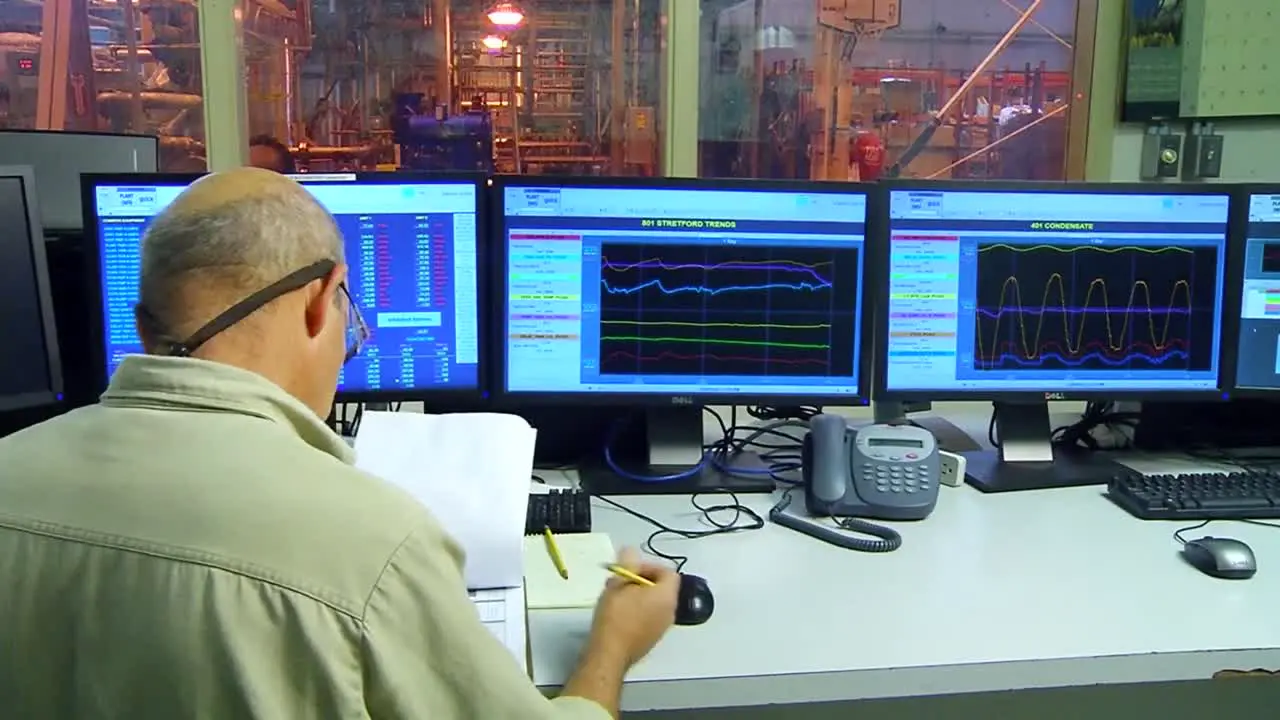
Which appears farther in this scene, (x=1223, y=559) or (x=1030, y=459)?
(x=1030, y=459)

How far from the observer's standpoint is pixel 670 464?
72.3 inches

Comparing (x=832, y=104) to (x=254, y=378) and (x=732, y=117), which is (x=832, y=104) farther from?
(x=254, y=378)

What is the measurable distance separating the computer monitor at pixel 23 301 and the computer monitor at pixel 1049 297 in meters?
1.32

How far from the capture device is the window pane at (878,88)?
12.1 ft

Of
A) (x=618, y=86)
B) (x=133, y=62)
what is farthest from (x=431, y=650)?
(x=133, y=62)

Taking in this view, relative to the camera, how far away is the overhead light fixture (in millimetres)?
3660

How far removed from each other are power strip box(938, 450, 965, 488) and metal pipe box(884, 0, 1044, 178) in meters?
2.24

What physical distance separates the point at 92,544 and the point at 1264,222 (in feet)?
6.07

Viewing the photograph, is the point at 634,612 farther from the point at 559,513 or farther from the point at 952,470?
the point at 952,470

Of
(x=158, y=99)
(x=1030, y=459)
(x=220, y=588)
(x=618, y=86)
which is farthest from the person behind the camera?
(x=618, y=86)

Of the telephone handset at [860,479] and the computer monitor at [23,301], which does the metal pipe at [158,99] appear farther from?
the telephone handset at [860,479]

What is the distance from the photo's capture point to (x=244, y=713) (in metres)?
0.72

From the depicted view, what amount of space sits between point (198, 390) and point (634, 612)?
0.53 m

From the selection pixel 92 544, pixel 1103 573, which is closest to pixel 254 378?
pixel 92 544
